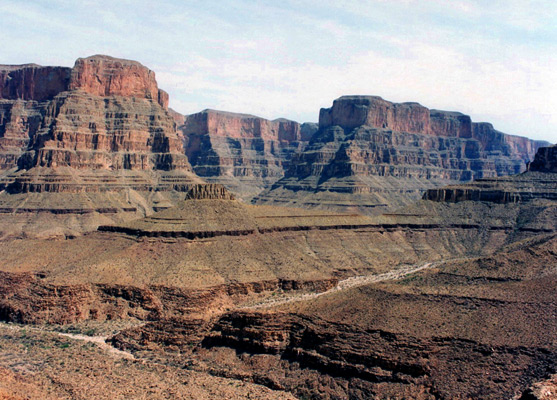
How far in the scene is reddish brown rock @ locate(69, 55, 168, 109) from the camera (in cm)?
16668

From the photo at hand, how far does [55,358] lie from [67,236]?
68.2m

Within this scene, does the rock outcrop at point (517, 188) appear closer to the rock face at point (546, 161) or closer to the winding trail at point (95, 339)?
the rock face at point (546, 161)

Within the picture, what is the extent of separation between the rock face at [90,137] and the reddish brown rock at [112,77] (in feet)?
0.79

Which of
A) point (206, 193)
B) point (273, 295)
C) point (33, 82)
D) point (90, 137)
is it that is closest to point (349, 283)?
point (273, 295)

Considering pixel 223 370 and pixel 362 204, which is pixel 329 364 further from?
pixel 362 204

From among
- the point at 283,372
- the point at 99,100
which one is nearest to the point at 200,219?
the point at 283,372

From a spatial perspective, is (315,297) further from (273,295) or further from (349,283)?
(349,283)

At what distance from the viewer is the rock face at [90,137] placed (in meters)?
148

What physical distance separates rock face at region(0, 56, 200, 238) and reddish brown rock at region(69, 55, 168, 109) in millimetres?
241

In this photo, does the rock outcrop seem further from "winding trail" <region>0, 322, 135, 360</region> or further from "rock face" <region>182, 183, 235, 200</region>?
"winding trail" <region>0, 322, 135, 360</region>

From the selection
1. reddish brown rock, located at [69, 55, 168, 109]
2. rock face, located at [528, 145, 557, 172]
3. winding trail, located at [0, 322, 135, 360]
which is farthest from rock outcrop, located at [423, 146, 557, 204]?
winding trail, located at [0, 322, 135, 360]

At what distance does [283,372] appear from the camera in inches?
1945

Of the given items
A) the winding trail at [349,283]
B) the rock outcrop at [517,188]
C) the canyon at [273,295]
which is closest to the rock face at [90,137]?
the canyon at [273,295]

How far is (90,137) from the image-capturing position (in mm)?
159625
